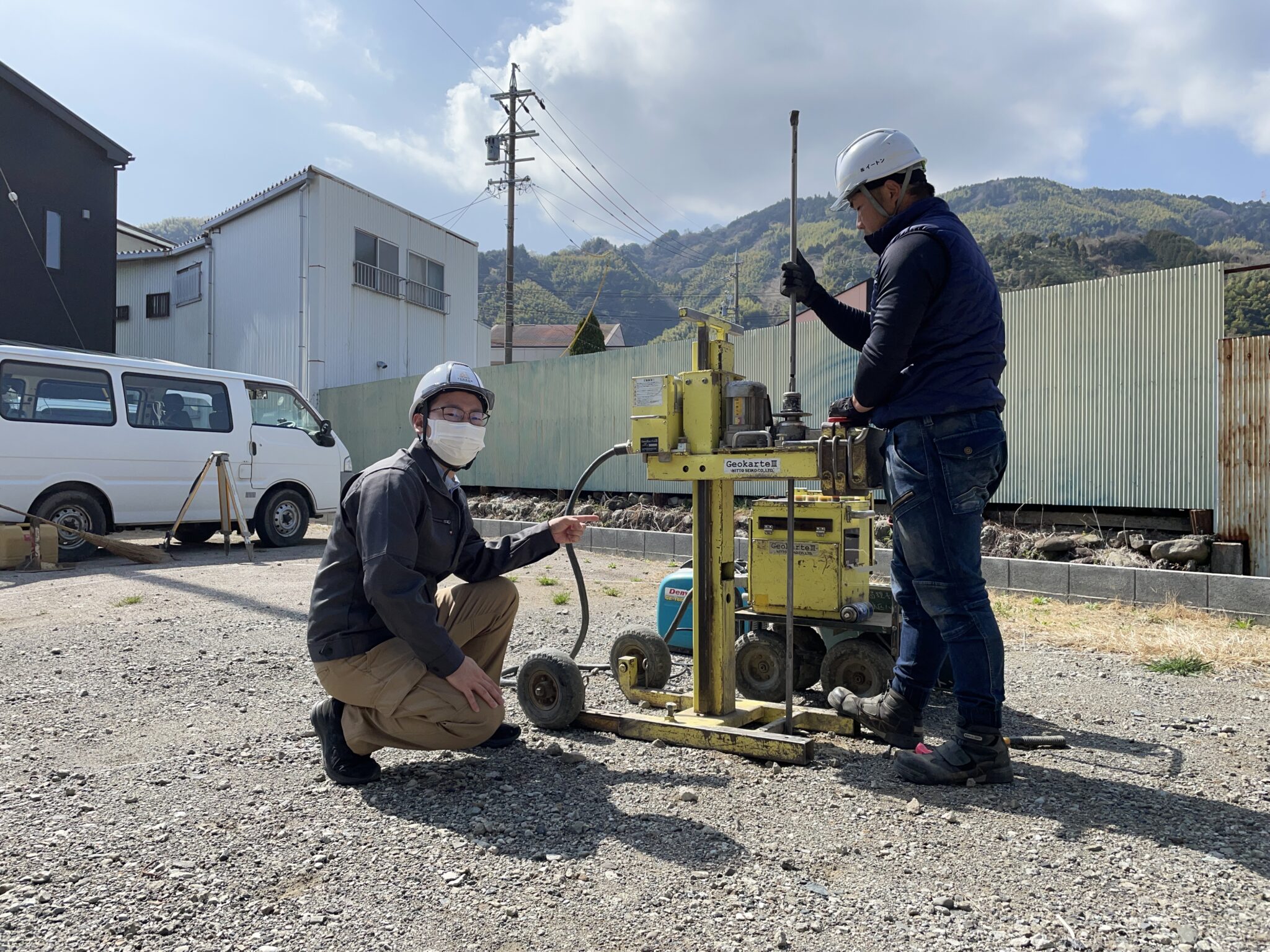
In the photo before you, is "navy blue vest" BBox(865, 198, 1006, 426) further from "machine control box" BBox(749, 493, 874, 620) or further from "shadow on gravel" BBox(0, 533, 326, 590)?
"shadow on gravel" BBox(0, 533, 326, 590)

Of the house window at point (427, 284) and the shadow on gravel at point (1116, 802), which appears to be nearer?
the shadow on gravel at point (1116, 802)

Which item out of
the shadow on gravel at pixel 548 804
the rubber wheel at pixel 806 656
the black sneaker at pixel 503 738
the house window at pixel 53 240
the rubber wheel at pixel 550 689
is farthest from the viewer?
the house window at pixel 53 240

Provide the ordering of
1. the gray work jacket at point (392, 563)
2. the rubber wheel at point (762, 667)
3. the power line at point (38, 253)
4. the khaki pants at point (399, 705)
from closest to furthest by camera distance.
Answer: the gray work jacket at point (392, 563), the khaki pants at point (399, 705), the rubber wheel at point (762, 667), the power line at point (38, 253)

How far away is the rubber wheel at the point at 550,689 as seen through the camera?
11.6 ft

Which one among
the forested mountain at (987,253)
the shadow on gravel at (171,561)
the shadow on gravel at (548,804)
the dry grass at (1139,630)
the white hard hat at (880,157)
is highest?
the forested mountain at (987,253)

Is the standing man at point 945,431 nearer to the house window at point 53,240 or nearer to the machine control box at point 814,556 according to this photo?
the machine control box at point 814,556

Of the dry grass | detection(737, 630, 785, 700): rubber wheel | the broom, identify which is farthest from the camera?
the broom

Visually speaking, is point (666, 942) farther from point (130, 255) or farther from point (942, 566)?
point (130, 255)

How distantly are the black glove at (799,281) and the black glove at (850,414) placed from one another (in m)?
0.49

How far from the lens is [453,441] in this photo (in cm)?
313

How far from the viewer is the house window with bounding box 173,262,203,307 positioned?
21188 mm

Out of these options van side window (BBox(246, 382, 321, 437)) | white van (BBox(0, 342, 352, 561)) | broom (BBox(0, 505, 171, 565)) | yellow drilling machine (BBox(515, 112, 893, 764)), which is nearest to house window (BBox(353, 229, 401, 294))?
van side window (BBox(246, 382, 321, 437))

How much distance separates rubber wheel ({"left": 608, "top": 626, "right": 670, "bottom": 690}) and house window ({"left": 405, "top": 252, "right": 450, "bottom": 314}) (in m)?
19.0

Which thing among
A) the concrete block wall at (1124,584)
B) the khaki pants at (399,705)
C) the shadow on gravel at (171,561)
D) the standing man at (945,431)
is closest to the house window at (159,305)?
the shadow on gravel at (171,561)
